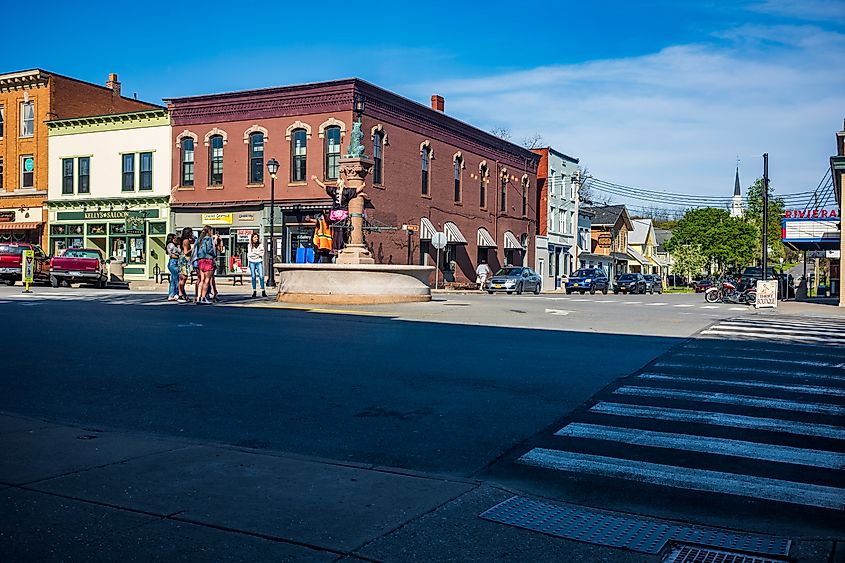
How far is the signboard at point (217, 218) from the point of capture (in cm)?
4053

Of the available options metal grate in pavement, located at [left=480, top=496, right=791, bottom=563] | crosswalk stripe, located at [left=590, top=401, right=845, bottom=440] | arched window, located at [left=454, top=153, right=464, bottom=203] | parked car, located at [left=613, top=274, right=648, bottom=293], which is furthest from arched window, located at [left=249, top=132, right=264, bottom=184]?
metal grate in pavement, located at [left=480, top=496, right=791, bottom=563]

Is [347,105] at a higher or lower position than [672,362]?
higher

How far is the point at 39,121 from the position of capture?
46.7m

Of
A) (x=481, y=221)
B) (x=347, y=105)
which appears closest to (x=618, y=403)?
(x=347, y=105)

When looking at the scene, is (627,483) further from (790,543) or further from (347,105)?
(347,105)

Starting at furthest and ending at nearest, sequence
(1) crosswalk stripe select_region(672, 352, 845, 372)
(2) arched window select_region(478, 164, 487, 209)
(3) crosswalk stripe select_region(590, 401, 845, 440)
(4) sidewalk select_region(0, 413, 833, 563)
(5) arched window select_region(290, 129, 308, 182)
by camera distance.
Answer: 1. (2) arched window select_region(478, 164, 487, 209)
2. (5) arched window select_region(290, 129, 308, 182)
3. (1) crosswalk stripe select_region(672, 352, 845, 372)
4. (3) crosswalk stripe select_region(590, 401, 845, 440)
5. (4) sidewalk select_region(0, 413, 833, 563)

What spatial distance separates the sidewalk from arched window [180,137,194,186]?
36896 millimetres

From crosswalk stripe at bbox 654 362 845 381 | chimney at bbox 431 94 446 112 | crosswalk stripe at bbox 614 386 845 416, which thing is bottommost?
crosswalk stripe at bbox 614 386 845 416

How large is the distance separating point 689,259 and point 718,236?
3.49 meters

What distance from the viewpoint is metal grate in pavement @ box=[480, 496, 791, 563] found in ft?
14.9

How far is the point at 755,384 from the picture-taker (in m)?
9.84

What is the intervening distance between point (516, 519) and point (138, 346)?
8606 millimetres

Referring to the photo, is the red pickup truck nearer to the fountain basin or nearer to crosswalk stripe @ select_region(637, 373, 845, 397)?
the fountain basin

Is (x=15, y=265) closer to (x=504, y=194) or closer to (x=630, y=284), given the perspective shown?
(x=504, y=194)
